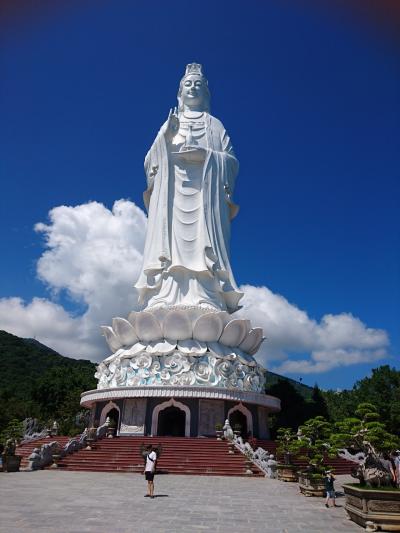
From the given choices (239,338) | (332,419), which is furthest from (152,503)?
(332,419)

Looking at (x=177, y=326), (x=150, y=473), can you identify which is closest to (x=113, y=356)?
(x=177, y=326)

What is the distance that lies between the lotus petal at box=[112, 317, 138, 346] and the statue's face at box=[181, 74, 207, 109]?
1450cm

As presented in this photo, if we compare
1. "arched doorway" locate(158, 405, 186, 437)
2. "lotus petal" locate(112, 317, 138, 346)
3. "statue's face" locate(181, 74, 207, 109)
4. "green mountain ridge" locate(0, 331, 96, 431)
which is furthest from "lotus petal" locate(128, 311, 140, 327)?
"statue's face" locate(181, 74, 207, 109)

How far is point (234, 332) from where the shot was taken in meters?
22.5

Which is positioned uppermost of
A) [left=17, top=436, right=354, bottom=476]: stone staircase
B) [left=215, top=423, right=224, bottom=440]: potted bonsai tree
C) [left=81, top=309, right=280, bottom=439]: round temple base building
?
[left=81, top=309, right=280, bottom=439]: round temple base building

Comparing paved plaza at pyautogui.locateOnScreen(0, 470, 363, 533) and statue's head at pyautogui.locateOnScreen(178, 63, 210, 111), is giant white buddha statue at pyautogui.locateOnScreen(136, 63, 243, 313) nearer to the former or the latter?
statue's head at pyautogui.locateOnScreen(178, 63, 210, 111)

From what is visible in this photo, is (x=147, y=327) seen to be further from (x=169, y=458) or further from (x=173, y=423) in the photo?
(x=169, y=458)

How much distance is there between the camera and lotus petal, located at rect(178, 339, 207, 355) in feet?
69.1

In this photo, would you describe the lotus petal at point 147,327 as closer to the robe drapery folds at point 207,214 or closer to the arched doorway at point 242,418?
the robe drapery folds at point 207,214

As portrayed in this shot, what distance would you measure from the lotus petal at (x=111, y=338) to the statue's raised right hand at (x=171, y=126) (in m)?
11.1

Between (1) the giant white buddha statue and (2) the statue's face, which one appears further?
(2) the statue's face

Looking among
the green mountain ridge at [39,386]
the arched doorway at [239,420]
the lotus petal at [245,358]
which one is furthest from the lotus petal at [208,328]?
the green mountain ridge at [39,386]

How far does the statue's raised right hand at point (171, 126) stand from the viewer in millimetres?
25578

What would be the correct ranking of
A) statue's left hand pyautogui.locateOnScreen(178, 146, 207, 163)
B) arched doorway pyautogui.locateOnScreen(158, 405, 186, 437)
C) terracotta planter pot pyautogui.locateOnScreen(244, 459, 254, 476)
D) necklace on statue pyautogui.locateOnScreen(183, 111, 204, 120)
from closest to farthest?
terracotta planter pot pyautogui.locateOnScreen(244, 459, 254, 476), arched doorway pyautogui.locateOnScreen(158, 405, 186, 437), statue's left hand pyautogui.locateOnScreen(178, 146, 207, 163), necklace on statue pyautogui.locateOnScreen(183, 111, 204, 120)
